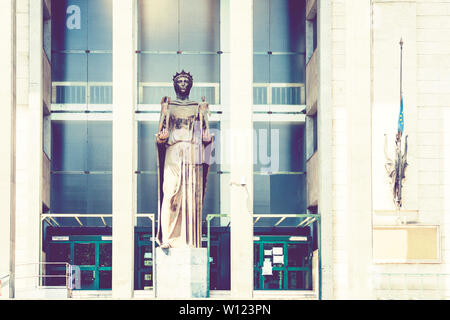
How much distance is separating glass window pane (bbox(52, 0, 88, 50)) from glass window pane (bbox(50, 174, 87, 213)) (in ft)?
12.5

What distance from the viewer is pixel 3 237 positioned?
21906mm

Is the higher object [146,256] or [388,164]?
[388,164]

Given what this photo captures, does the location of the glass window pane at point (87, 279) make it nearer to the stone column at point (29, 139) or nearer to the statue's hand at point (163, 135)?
the stone column at point (29, 139)

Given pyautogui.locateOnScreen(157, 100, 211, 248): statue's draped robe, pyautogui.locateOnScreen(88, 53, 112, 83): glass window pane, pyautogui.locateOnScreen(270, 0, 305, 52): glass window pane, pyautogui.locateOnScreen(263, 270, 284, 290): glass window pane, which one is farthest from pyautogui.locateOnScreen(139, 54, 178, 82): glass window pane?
pyautogui.locateOnScreen(157, 100, 211, 248): statue's draped robe

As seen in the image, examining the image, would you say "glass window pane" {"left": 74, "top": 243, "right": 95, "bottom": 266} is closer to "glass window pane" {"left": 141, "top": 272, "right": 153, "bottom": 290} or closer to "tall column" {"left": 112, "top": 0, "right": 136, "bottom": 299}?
"glass window pane" {"left": 141, "top": 272, "right": 153, "bottom": 290}

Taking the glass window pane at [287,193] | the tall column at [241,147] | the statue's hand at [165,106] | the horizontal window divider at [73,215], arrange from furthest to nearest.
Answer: the glass window pane at [287,193], the horizontal window divider at [73,215], the tall column at [241,147], the statue's hand at [165,106]

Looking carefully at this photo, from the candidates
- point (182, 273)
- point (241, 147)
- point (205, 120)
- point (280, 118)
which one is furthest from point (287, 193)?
point (182, 273)

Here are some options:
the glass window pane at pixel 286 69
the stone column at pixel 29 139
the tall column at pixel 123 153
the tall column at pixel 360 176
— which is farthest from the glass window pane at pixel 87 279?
the tall column at pixel 360 176

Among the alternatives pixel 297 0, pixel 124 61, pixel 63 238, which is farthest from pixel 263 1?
pixel 63 238

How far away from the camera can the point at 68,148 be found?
28.5 m

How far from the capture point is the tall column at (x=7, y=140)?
21.9 meters

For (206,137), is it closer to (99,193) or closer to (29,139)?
(29,139)

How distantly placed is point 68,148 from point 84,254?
3099 mm

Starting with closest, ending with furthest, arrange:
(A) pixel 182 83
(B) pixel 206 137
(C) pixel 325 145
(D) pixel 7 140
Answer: (B) pixel 206 137 < (A) pixel 182 83 < (D) pixel 7 140 < (C) pixel 325 145
